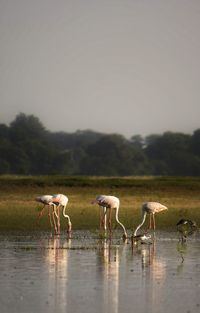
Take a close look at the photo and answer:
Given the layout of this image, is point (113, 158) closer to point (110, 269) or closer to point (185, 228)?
point (185, 228)

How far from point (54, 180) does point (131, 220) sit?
1475 centimetres

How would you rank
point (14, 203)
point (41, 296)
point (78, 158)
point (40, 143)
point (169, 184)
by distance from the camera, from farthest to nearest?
point (78, 158) < point (40, 143) < point (169, 184) < point (14, 203) < point (41, 296)

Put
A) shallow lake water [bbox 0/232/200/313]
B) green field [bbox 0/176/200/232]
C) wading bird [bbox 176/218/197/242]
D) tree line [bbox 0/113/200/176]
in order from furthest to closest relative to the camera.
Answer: tree line [bbox 0/113/200/176], green field [bbox 0/176/200/232], wading bird [bbox 176/218/197/242], shallow lake water [bbox 0/232/200/313]

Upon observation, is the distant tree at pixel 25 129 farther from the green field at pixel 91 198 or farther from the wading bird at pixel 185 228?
the wading bird at pixel 185 228

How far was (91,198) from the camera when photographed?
1561 inches

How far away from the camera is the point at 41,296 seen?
1537cm

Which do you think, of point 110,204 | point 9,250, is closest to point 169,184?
point 110,204

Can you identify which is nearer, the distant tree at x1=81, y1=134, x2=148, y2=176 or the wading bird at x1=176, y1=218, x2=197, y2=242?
the wading bird at x1=176, y1=218, x2=197, y2=242

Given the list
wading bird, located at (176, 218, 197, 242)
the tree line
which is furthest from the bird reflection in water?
the tree line

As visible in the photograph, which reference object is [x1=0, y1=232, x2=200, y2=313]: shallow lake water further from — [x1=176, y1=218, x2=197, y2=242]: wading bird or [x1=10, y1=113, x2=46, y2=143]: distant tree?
[x1=10, y1=113, x2=46, y2=143]: distant tree

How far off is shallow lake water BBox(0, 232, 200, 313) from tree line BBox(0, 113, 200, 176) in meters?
75.4

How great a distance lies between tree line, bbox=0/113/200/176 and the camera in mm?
102625

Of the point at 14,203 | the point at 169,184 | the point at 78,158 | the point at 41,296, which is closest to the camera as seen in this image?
the point at 41,296

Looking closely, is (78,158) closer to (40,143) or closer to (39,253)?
(40,143)
